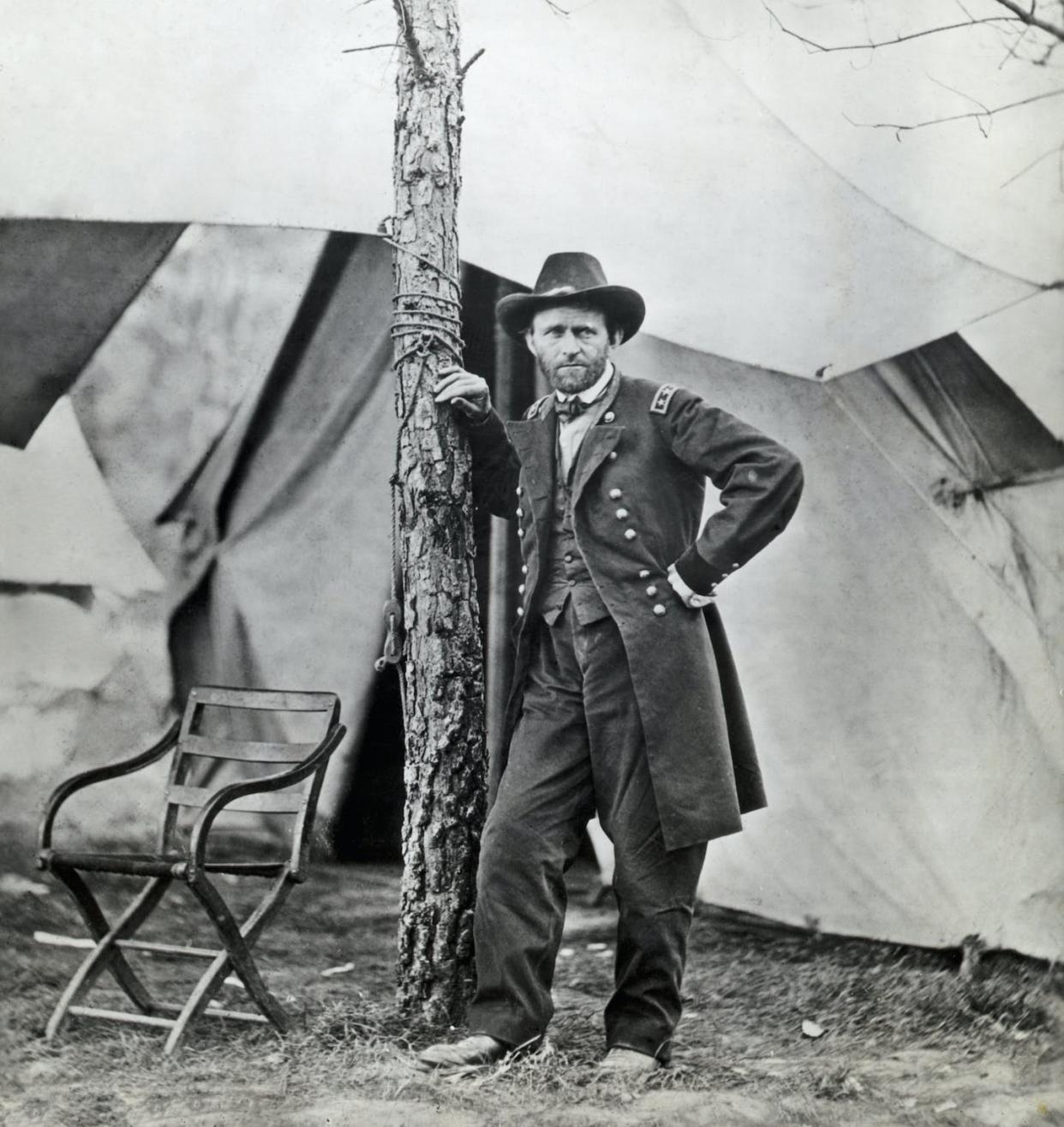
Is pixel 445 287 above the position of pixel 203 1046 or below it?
above

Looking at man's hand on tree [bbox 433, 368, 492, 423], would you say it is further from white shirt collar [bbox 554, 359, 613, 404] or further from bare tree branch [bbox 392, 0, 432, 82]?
bare tree branch [bbox 392, 0, 432, 82]

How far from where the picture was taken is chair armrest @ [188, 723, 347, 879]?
2902 mm

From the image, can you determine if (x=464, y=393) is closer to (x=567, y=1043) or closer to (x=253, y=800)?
(x=253, y=800)

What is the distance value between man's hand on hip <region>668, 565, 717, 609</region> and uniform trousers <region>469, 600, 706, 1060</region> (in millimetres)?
186

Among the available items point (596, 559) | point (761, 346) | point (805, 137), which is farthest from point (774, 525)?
point (805, 137)

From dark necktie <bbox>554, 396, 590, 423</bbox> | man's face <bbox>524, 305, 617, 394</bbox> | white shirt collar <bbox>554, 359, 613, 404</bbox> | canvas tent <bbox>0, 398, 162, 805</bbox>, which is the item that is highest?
man's face <bbox>524, 305, 617, 394</bbox>

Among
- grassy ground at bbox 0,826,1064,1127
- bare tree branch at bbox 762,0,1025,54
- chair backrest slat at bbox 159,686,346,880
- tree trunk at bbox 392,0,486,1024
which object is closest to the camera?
grassy ground at bbox 0,826,1064,1127

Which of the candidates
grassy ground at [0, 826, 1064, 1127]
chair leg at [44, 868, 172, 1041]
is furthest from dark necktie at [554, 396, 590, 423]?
chair leg at [44, 868, 172, 1041]

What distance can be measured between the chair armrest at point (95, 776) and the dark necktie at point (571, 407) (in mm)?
1406

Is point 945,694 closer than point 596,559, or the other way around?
point 596,559

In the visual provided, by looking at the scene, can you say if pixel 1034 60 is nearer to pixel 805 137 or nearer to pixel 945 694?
pixel 805 137

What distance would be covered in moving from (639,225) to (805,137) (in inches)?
22.1

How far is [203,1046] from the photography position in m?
2.96

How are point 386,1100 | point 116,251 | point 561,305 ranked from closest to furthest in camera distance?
point 386,1100, point 561,305, point 116,251
